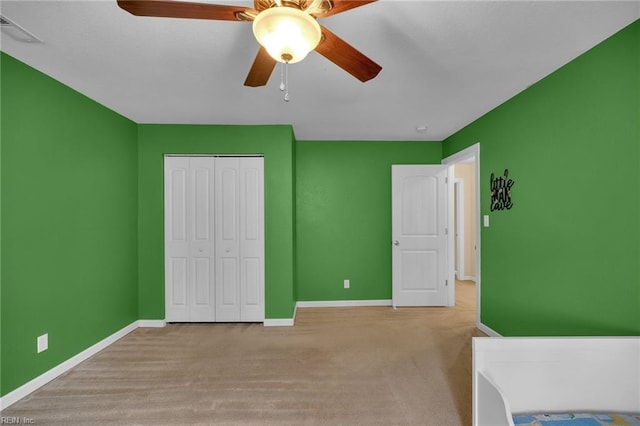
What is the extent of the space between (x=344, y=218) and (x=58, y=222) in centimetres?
314

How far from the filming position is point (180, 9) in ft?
3.67

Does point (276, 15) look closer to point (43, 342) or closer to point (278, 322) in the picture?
point (43, 342)

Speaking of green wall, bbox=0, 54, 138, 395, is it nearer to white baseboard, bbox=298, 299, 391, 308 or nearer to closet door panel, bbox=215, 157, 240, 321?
closet door panel, bbox=215, 157, 240, 321

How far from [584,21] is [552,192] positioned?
1.18m

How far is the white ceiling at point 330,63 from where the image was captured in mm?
1630

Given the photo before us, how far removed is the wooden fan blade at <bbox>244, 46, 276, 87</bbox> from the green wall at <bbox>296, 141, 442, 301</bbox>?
8.76 feet

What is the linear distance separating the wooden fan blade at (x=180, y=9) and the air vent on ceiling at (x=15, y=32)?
122 cm

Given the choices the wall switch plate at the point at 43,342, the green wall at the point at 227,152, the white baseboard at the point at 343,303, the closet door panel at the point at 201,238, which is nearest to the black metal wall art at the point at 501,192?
the white baseboard at the point at 343,303

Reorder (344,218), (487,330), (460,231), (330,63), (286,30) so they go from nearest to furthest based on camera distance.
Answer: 1. (286,30)
2. (330,63)
3. (487,330)
4. (344,218)
5. (460,231)

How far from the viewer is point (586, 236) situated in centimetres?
205

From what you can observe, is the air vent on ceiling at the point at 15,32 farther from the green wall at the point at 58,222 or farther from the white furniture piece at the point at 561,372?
the white furniture piece at the point at 561,372

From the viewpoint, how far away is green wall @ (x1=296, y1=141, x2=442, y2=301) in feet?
14.1

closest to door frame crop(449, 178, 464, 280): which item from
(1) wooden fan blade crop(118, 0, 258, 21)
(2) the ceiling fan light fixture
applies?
(2) the ceiling fan light fixture

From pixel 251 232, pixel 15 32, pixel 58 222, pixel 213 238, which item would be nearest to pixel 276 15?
pixel 15 32
